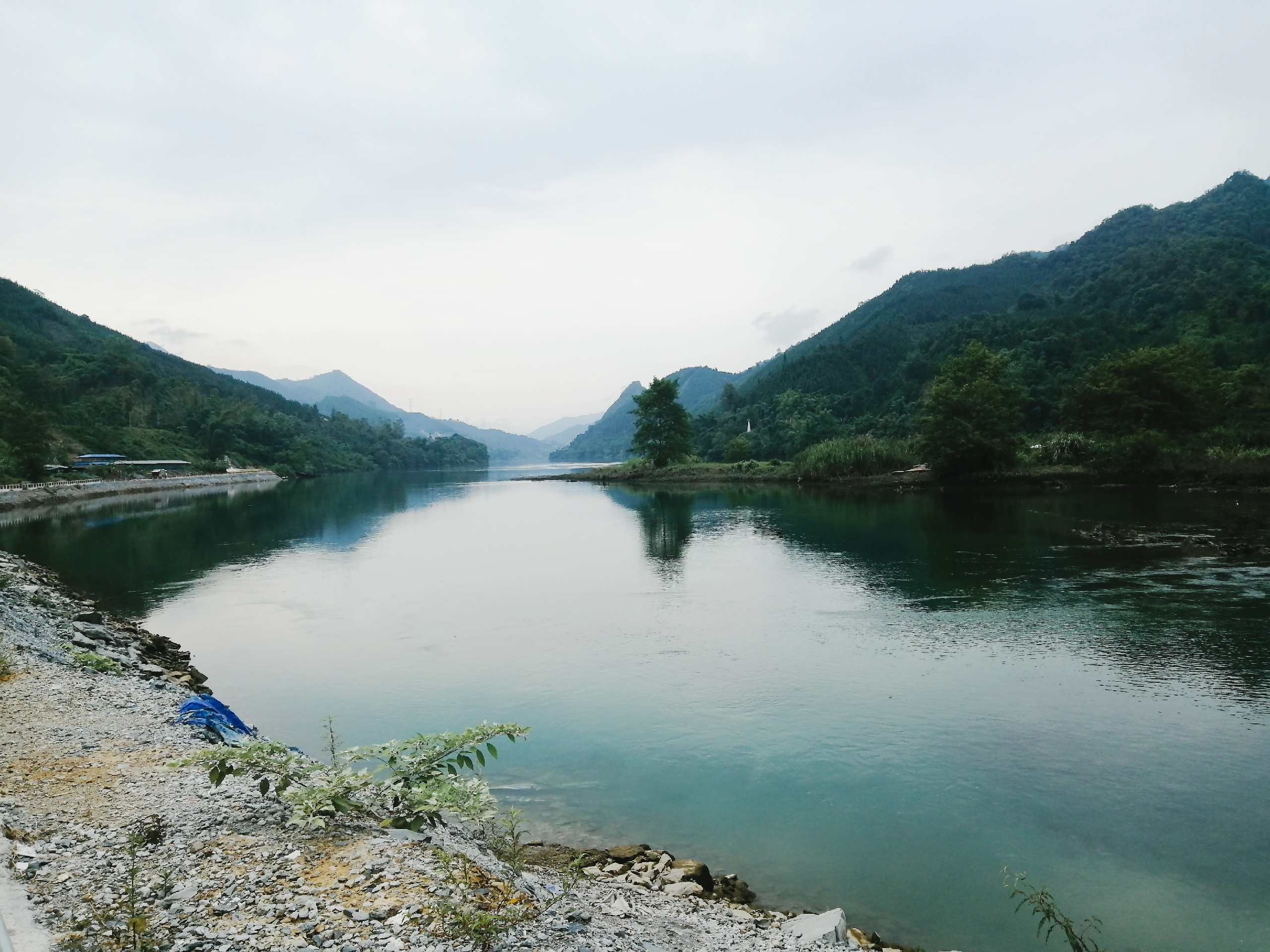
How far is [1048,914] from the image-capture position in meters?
5.16

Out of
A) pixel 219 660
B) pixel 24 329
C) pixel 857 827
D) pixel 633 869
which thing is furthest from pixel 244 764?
pixel 24 329

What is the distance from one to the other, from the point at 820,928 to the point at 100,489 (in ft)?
282

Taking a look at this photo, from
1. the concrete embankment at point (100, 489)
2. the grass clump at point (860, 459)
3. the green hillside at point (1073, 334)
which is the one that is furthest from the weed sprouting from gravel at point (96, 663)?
the green hillside at point (1073, 334)

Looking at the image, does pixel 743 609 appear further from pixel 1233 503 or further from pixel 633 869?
pixel 1233 503

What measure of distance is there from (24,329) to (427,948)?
554 feet

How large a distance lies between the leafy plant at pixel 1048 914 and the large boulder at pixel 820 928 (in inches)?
54.9

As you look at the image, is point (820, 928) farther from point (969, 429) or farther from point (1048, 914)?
point (969, 429)

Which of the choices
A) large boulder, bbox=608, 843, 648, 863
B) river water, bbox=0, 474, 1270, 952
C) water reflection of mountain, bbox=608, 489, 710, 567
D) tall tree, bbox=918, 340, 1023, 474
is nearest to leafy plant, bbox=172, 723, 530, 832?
large boulder, bbox=608, 843, 648, 863

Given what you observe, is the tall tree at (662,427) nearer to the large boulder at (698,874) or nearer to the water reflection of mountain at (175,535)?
the water reflection of mountain at (175,535)

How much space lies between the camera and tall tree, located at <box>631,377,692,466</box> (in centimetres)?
8981

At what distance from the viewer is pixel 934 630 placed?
16.5m

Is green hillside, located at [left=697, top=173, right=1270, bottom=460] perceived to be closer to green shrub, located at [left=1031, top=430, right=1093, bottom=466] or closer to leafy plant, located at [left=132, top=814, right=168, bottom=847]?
green shrub, located at [left=1031, top=430, right=1093, bottom=466]

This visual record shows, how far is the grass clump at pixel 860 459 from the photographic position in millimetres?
65438

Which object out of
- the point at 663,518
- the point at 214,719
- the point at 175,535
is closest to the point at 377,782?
the point at 214,719
